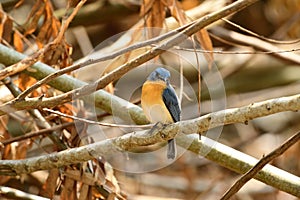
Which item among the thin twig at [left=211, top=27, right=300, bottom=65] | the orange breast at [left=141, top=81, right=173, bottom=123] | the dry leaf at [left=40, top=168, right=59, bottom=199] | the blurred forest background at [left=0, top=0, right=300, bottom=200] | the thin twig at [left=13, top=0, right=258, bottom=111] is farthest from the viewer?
the thin twig at [left=211, top=27, right=300, bottom=65]

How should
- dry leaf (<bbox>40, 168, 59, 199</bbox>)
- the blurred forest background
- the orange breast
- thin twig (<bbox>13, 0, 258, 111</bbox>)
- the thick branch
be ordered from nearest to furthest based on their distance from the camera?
thin twig (<bbox>13, 0, 258, 111</bbox>) → the thick branch → the orange breast → dry leaf (<bbox>40, 168, 59, 199</bbox>) → the blurred forest background

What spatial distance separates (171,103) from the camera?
1.95 m

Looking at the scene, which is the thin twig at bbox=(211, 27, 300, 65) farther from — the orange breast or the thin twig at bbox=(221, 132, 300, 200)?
the thin twig at bbox=(221, 132, 300, 200)

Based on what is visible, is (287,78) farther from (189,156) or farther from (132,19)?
(132,19)

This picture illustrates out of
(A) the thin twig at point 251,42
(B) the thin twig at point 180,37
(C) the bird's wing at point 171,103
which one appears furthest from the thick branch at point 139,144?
(A) the thin twig at point 251,42

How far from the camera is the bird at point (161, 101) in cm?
193

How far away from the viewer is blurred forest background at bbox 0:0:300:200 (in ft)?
7.30

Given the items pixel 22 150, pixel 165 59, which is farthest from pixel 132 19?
pixel 22 150

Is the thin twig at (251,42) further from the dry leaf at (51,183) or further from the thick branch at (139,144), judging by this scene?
the dry leaf at (51,183)

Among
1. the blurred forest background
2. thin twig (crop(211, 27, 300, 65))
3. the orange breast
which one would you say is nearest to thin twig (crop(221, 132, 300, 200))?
the orange breast

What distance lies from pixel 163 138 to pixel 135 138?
0.09 meters

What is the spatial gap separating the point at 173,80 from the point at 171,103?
0.48 m

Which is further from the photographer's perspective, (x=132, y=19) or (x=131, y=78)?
(x=132, y=19)

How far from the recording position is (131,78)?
3.37 meters
